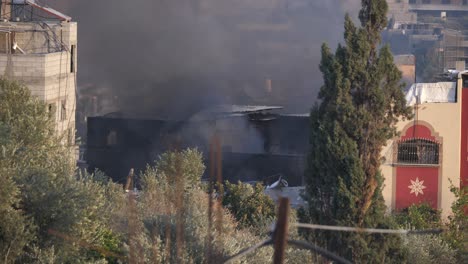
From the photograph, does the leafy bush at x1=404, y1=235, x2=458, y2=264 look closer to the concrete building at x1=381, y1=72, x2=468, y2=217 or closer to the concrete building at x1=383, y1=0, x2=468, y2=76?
the concrete building at x1=381, y1=72, x2=468, y2=217

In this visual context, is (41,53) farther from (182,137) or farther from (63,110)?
(182,137)

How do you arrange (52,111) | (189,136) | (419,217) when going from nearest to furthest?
(52,111), (419,217), (189,136)

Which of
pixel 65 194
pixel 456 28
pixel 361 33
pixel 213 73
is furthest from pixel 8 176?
pixel 456 28

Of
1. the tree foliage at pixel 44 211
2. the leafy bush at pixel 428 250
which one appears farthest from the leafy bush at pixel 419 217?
the tree foliage at pixel 44 211

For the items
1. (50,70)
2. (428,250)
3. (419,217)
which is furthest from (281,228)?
(50,70)

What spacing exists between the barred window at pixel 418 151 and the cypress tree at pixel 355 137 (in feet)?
20.6

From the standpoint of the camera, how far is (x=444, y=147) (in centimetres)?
1759

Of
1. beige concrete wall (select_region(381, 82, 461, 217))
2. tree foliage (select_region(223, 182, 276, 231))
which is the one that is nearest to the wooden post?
tree foliage (select_region(223, 182, 276, 231))

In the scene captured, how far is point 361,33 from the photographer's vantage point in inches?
440

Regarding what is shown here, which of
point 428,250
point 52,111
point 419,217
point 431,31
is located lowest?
point 428,250

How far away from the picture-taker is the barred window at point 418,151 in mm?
17547

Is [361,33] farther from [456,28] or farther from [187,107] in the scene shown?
[456,28]

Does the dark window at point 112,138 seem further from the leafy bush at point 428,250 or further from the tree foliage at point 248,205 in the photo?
the leafy bush at point 428,250

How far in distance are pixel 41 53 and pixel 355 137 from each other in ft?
31.0
